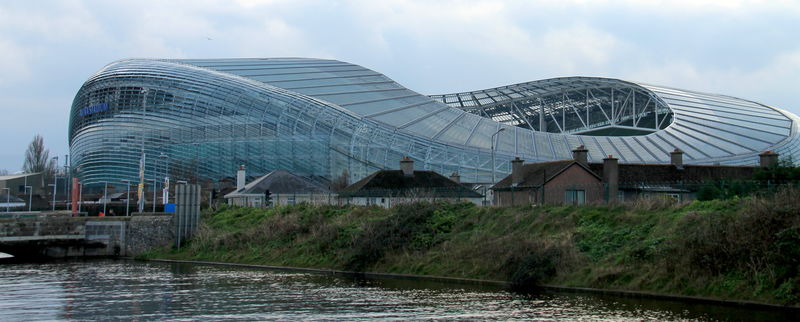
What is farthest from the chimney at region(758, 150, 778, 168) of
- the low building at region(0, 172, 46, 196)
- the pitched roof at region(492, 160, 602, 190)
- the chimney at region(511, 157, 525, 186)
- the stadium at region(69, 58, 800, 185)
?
the low building at region(0, 172, 46, 196)

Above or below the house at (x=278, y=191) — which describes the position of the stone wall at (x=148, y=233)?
below

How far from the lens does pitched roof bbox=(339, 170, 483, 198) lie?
58.6 meters

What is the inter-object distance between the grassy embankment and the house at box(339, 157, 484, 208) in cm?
645

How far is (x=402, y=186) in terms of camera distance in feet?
207

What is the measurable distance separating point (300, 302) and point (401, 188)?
31715mm

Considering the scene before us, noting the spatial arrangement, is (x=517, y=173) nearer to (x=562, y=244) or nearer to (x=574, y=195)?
(x=574, y=195)

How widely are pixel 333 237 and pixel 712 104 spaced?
71776mm

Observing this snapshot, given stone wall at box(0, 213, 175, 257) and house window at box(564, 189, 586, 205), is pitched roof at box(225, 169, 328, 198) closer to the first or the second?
stone wall at box(0, 213, 175, 257)

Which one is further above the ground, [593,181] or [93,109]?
[93,109]

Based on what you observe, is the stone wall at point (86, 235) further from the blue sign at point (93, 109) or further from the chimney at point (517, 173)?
the blue sign at point (93, 109)

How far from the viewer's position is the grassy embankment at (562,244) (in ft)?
92.2

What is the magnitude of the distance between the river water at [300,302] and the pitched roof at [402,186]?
1694cm

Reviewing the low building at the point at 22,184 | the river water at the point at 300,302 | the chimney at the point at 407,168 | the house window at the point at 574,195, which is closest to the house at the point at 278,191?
the chimney at the point at 407,168

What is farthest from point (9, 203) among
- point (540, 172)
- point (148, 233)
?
point (540, 172)
